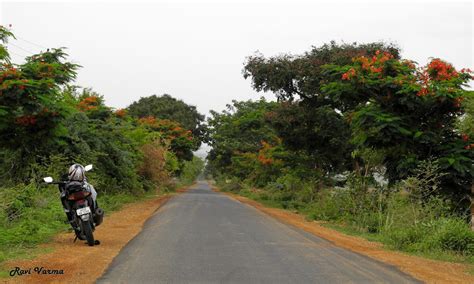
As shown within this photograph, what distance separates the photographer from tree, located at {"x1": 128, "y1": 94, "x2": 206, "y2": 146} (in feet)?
196

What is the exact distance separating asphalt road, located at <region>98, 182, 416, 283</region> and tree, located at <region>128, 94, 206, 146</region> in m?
47.4

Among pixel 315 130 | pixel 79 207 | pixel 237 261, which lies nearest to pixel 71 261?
pixel 79 207

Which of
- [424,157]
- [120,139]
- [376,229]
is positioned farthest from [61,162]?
[424,157]

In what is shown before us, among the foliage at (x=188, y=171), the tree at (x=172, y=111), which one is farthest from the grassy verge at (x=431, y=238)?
the foliage at (x=188, y=171)

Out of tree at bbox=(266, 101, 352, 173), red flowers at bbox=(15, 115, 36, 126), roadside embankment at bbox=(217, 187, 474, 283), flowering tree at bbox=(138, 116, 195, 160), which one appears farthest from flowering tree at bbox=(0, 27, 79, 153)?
flowering tree at bbox=(138, 116, 195, 160)

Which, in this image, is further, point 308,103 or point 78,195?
point 308,103

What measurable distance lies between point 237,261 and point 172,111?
53368mm

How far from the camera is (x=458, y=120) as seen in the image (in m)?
14.5

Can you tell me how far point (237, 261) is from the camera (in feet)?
28.2

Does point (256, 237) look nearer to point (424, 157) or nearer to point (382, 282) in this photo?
point (382, 282)

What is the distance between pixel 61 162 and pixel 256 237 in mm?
9453

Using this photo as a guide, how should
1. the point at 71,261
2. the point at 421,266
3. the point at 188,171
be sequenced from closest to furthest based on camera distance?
the point at 71,261, the point at 421,266, the point at 188,171

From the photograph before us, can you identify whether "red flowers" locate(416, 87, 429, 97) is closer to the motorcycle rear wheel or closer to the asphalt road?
the asphalt road

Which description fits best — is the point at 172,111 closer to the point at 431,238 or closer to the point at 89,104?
the point at 89,104
